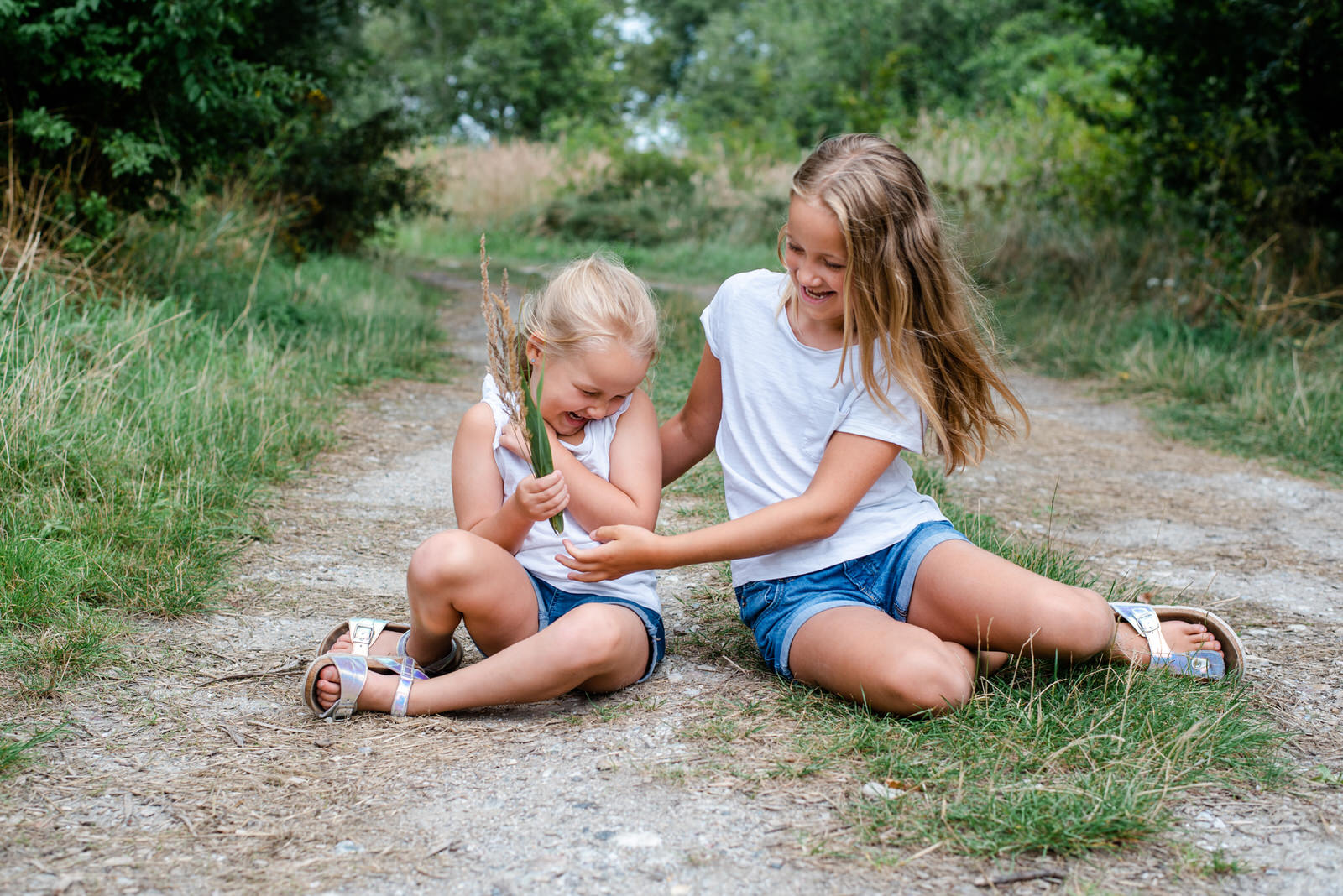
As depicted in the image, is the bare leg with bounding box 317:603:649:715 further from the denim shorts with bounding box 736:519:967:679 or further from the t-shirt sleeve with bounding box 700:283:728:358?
the t-shirt sleeve with bounding box 700:283:728:358

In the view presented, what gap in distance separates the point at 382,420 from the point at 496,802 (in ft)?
10.1

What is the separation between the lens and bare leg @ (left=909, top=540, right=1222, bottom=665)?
212cm

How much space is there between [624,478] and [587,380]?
220 millimetres

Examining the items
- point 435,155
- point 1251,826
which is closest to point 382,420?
point 1251,826

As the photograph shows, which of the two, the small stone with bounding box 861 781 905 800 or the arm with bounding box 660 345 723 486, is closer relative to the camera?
the small stone with bounding box 861 781 905 800

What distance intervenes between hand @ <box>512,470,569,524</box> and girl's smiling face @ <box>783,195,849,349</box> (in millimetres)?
639

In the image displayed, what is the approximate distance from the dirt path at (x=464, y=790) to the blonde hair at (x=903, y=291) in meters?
0.69

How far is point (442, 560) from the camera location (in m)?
2.00

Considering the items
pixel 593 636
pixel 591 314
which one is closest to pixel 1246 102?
pixel 591 314

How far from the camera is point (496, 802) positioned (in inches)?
68.8

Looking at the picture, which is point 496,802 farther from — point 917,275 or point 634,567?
point 917,275

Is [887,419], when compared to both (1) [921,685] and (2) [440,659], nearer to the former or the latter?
(1) [921,685]

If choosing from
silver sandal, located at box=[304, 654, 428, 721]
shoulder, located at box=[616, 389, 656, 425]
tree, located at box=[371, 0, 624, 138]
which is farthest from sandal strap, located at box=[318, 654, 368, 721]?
tree, located at box=[371, 0, 624, 138]

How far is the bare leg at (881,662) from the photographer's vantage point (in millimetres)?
1996
